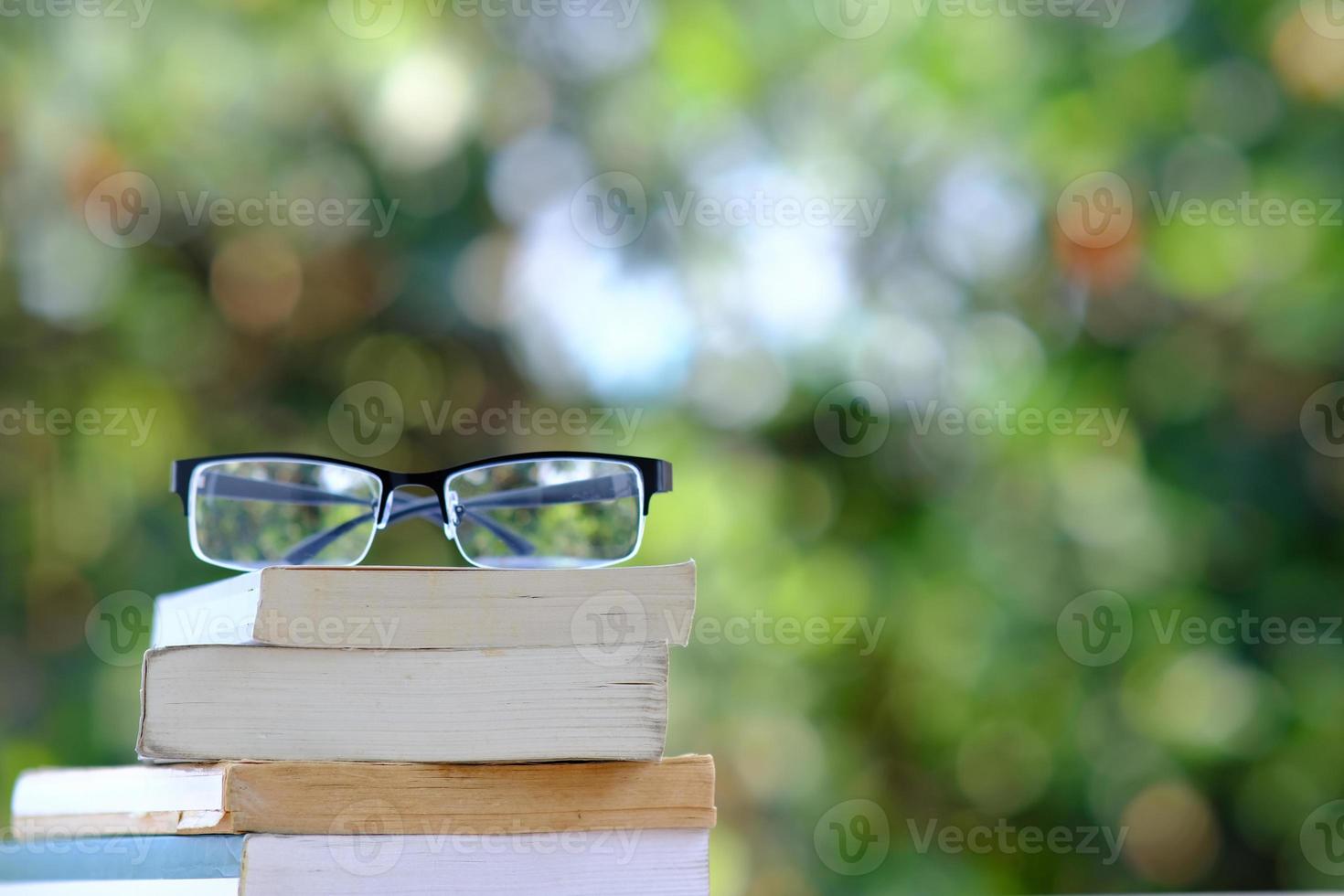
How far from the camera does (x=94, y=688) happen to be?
4.64 ft

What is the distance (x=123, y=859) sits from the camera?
0.47 metres

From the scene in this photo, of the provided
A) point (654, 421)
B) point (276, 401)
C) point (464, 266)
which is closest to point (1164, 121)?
point (654, 421)

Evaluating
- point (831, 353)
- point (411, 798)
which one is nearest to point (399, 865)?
point (411, 798)

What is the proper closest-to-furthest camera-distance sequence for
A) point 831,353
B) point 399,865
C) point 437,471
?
point 399,865, point 437,471, point 831,353

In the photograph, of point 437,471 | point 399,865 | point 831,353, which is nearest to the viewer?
point 399,865

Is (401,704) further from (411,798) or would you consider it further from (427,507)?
(427,507)

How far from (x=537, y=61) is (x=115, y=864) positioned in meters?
1.29

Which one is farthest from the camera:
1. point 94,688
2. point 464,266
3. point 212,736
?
point 464,266

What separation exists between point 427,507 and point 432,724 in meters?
0.19

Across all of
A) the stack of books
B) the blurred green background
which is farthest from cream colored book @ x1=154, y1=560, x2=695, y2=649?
the blurred green background

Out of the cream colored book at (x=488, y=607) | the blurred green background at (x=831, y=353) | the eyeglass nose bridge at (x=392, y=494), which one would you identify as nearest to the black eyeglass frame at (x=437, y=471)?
the eyeglass nose bridge at (x=392, y=494)

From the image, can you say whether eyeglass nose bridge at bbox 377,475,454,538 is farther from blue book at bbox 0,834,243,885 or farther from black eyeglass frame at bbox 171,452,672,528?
blue book at bbox 0,834,243,885

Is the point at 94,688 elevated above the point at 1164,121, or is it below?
below

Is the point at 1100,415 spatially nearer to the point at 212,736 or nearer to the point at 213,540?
the point at 213,540
